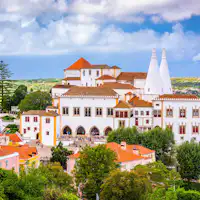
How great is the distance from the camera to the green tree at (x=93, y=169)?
3762 cm

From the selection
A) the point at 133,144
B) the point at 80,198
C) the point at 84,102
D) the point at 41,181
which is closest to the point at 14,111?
the point at 84,102

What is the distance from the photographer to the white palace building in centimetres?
6344

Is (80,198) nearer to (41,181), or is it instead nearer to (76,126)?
(41,181)

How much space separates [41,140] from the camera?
63.6m

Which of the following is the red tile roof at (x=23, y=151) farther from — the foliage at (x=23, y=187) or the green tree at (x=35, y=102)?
the green tree at (x=35, y=102)

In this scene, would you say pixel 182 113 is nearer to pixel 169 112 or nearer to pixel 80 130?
pixel 169 112

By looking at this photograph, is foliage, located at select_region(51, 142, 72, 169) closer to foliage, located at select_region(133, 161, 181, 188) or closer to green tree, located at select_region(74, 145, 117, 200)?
foliage, located at select_region(133, 161, 181, 188)

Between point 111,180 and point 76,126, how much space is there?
32.1 m

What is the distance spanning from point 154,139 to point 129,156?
9.66 m

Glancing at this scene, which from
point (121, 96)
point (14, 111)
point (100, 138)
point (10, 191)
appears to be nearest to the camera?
point (10, 191)

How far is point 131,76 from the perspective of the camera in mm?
76250

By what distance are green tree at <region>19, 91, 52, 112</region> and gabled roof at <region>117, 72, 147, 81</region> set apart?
38.4 feet

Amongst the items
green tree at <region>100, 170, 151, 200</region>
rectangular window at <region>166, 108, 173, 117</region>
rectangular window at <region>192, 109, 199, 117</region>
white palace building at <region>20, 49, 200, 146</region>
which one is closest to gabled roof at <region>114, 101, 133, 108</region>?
white palace building at <region>20, 49, 200, 146</region>

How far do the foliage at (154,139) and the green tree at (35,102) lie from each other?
24.5 meters
